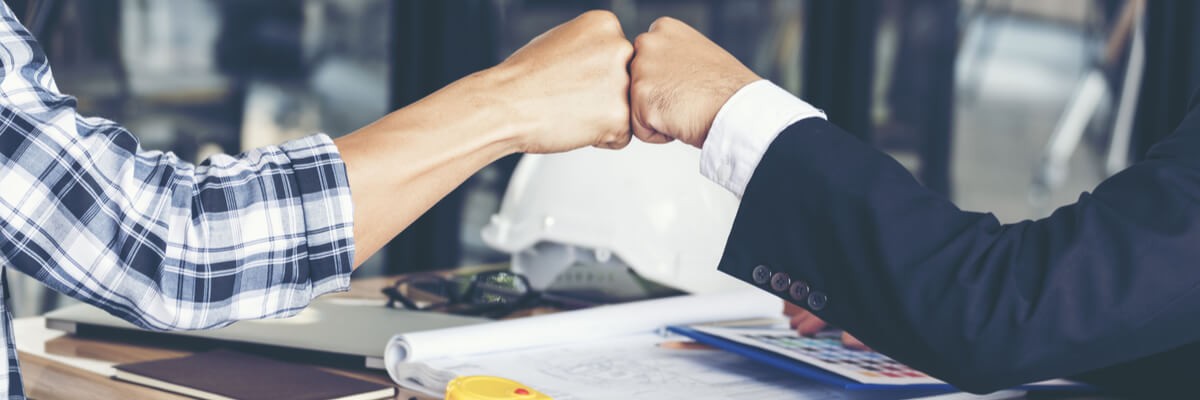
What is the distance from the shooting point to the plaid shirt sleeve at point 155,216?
2.23 feet

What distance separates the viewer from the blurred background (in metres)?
2.71

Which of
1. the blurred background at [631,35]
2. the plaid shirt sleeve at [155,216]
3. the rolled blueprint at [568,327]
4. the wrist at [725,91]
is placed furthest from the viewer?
→ the blurred background at [631,35]

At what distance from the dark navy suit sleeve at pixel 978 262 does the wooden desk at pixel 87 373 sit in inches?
13.6

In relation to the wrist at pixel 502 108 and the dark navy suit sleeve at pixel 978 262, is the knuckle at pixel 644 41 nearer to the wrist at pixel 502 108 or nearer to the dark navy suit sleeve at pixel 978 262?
the wrist at pixel 502 108

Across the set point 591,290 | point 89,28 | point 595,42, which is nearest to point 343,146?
point 595,42

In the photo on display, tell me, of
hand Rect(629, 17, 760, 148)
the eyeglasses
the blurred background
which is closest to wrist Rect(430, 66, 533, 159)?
hand Rect(629, 17, 760, 148)

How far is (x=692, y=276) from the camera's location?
1429 millimetres

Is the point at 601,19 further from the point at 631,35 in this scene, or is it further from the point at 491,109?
the point at 631,35

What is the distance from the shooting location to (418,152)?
0.81 meters

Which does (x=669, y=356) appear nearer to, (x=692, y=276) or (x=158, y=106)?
(x=692, y=276)

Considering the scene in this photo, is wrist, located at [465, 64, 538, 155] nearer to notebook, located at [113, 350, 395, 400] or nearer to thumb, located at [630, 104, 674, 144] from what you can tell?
thumb, located at [630, 104, 674, 144]

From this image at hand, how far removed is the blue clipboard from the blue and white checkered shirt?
36 cm

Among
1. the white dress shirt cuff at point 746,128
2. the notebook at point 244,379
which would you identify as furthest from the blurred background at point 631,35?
the white dress shirt cuff at point 746,128

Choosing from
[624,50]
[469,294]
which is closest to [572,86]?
[624,50]
